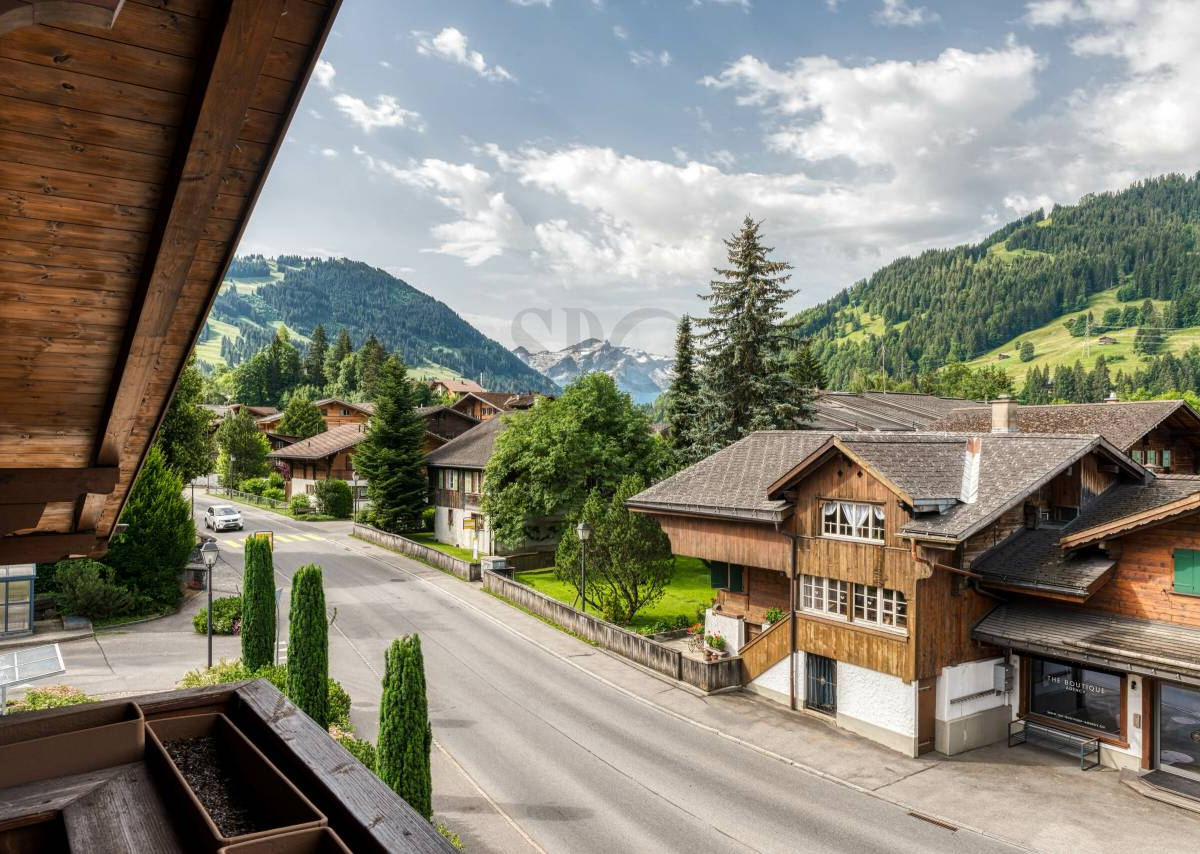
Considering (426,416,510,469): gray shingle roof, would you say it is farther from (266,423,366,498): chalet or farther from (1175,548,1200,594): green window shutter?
(1175,548,1200,594): green window shutter

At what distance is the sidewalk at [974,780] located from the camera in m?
14.7

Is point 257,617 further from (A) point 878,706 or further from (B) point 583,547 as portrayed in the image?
(A) point 878,706

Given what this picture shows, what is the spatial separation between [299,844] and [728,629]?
2426 centimetres

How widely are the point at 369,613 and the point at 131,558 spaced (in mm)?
10091

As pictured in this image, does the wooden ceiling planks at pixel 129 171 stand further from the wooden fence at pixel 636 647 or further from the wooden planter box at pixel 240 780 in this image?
the wooden fence at pixel 636 647

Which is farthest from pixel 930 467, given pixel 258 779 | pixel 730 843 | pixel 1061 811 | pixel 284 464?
pixel 284 464

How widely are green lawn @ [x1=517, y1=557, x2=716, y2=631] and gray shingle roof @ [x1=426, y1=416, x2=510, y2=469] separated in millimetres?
8540

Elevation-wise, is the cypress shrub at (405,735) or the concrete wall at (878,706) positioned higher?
the cypress shrub at (405,735)

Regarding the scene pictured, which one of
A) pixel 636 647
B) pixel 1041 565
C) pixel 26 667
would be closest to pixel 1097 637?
pixel 1041 565

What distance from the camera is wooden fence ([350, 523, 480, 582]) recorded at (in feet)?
124

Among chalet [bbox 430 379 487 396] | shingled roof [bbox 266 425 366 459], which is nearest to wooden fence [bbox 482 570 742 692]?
shingled roof [bbox 266 425 366 459]

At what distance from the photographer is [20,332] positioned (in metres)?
3.80

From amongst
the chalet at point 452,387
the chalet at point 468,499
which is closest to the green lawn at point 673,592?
the chalet at point 468,499

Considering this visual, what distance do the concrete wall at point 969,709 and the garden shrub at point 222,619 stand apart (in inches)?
982
